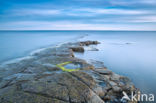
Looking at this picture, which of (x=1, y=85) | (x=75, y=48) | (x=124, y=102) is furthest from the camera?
(x=75, y=48)

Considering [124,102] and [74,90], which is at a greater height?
[74,90]

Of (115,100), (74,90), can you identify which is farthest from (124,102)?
(74,90)

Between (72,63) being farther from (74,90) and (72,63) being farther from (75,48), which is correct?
(75,48)

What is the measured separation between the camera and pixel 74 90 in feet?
18.7

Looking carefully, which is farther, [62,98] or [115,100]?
[115,100]

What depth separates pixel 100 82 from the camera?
7.38 metres

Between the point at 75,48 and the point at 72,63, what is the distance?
11.6m

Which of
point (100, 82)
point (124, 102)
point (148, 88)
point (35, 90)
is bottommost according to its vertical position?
point (148, 88)

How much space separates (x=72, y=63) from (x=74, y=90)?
16.4 ft

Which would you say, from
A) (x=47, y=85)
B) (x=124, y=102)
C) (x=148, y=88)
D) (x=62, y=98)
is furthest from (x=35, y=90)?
(x=148, y=88)

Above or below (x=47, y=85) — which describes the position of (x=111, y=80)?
below

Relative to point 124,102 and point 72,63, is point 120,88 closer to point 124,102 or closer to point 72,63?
point 124,102

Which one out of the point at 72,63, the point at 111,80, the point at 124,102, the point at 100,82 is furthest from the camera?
the point at 72,63

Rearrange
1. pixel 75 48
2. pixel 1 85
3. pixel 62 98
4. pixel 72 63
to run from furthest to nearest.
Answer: pixel 75 48 < pixel 72 63 < pixel 1 85 < pixel 62 98
